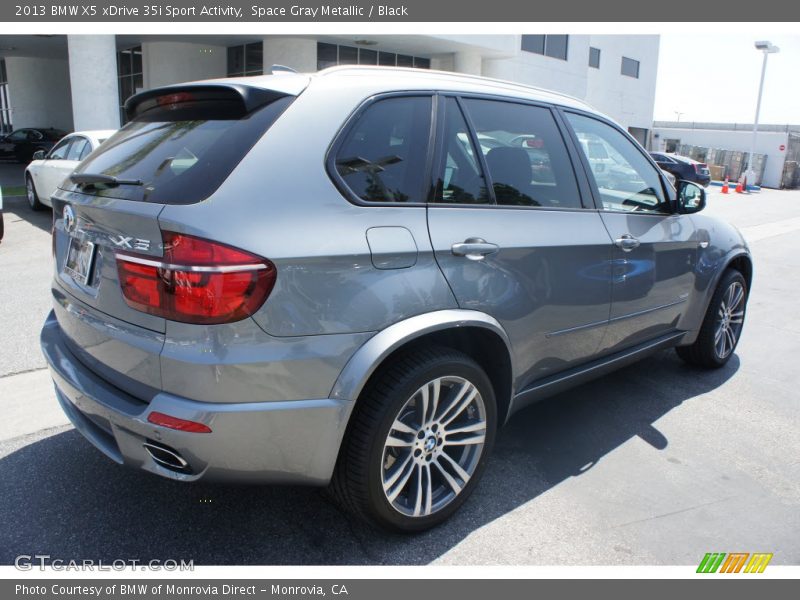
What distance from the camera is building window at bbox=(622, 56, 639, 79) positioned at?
3603cm

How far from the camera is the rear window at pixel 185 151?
220 centimetres

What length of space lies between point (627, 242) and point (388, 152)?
1.64m

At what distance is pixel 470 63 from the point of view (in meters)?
21.8

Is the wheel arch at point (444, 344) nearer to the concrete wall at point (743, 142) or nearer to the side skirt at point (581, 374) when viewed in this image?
the side skirt at point (581, 374)

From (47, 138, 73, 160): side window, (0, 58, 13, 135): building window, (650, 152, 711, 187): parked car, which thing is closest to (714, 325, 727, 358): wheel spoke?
(47, 138, 73, 160): side window

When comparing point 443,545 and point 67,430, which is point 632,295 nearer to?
point 443,545

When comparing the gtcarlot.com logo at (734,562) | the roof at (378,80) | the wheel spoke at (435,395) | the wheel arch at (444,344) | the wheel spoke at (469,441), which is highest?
the roof at (378,80)

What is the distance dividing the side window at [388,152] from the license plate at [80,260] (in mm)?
1070

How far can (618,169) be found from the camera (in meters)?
3.79

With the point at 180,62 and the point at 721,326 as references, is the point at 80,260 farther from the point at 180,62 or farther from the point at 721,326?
the point at 180,62

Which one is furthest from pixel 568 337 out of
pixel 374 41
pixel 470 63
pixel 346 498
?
pixel 470 63

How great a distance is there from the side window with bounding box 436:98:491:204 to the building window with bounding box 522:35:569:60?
26.3m

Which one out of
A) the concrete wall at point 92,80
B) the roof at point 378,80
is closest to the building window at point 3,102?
the concrete wall at point 92,80

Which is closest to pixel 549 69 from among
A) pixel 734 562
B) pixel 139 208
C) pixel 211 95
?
pixel 211 95
